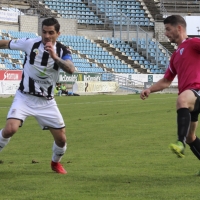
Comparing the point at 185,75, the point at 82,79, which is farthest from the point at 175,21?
the point at 82,79

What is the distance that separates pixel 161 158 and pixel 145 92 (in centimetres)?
225

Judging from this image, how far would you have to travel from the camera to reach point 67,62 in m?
7.96

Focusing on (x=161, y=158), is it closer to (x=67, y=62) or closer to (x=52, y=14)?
(x=67, y=62)

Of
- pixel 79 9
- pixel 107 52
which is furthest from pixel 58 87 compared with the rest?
pixel 79 9

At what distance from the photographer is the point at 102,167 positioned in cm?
947

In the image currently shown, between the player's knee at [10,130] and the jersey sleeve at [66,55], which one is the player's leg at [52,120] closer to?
the player's knee at [10,130]

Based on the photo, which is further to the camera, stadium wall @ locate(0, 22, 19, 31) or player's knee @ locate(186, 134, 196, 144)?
stadium wall @ locate(0, 22, 19, 31)

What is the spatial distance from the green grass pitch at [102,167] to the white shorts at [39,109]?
2.43ft

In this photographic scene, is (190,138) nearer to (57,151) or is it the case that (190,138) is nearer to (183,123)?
(183,123)

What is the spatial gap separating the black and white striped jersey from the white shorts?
9 cm

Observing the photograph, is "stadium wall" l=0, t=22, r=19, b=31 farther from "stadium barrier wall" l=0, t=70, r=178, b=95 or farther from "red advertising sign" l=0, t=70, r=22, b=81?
"red advertising sign" l=0, t=70, r=22, b=81

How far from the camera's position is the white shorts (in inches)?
334

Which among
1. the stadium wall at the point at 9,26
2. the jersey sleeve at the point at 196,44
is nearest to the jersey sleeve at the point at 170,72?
the jersey sleeve at the point at 196,44

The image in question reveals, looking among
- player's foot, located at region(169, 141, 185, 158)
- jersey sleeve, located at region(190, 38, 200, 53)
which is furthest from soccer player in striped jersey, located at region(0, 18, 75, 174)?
player's foot, located at region(169, 141, 185, 158)
